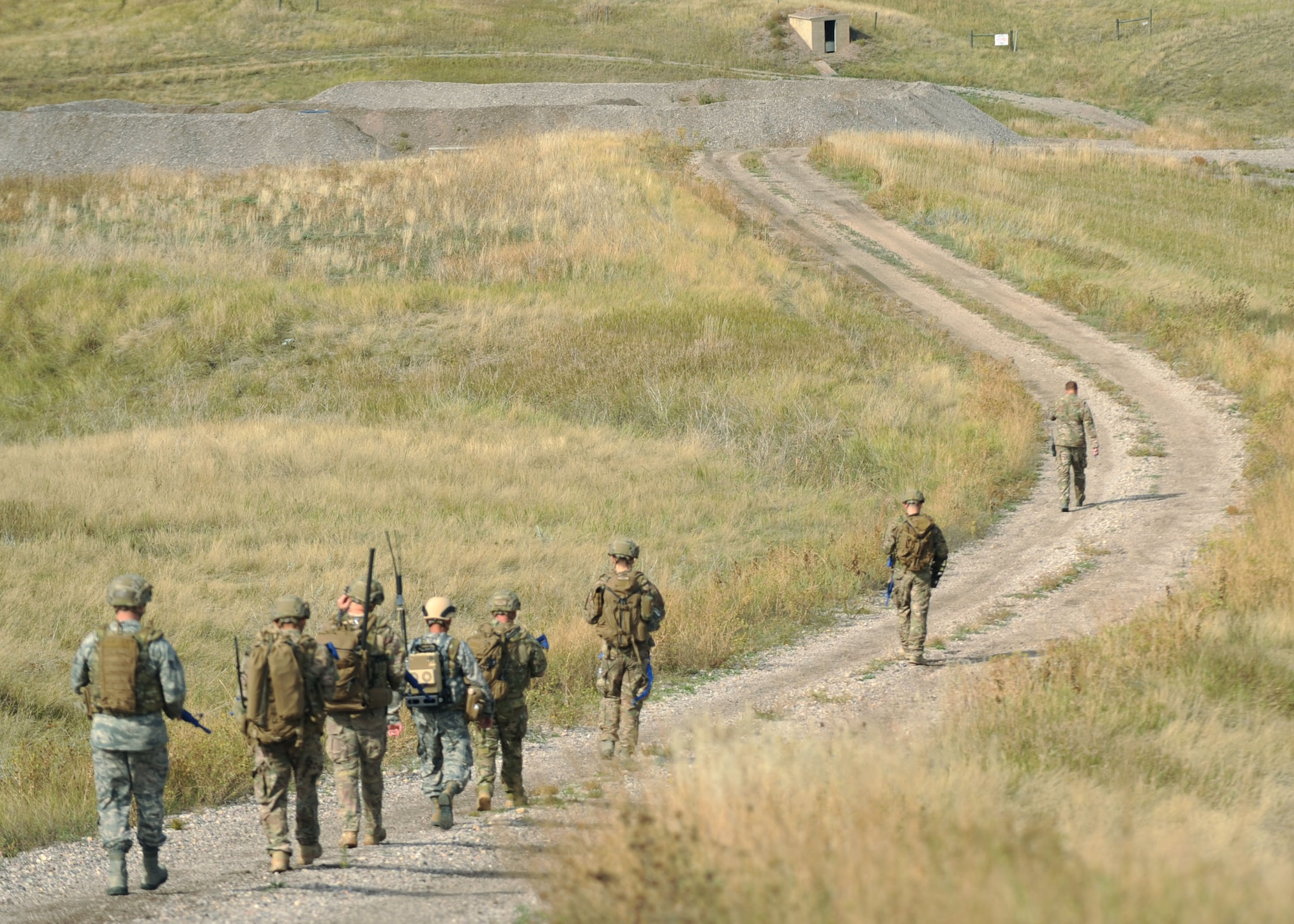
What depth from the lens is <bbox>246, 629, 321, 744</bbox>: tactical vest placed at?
26.6ft

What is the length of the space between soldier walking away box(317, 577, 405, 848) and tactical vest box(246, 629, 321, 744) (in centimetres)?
36

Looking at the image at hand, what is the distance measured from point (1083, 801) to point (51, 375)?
2634 cm

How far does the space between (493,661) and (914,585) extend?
5732 millimetres

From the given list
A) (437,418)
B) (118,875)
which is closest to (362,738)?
(118,875)

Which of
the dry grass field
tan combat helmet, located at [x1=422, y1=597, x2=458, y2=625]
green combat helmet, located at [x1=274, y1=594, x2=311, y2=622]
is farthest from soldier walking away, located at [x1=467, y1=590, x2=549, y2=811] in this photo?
the dry grass field

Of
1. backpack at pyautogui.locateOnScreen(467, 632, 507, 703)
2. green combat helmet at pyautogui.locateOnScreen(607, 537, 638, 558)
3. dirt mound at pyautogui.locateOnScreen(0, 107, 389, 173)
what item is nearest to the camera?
backpack at pyautogui.locateOnScreen(467, 632, 507, 703)

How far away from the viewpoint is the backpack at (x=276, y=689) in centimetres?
809

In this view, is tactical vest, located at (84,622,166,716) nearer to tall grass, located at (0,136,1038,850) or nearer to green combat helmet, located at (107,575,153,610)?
green combat helmet, located at (107,575,153,610)

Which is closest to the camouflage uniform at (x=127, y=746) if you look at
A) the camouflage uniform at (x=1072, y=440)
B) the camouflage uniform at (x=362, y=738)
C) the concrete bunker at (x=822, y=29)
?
the camouflage uniform at (x=362, y=738)

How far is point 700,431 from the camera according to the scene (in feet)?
76.5

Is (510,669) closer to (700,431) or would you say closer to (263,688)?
(263,688)

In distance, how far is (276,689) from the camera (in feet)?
26.6

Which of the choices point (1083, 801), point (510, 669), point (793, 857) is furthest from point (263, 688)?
point (1083, 801)

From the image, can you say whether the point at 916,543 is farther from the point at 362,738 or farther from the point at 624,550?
the point at 362,738
